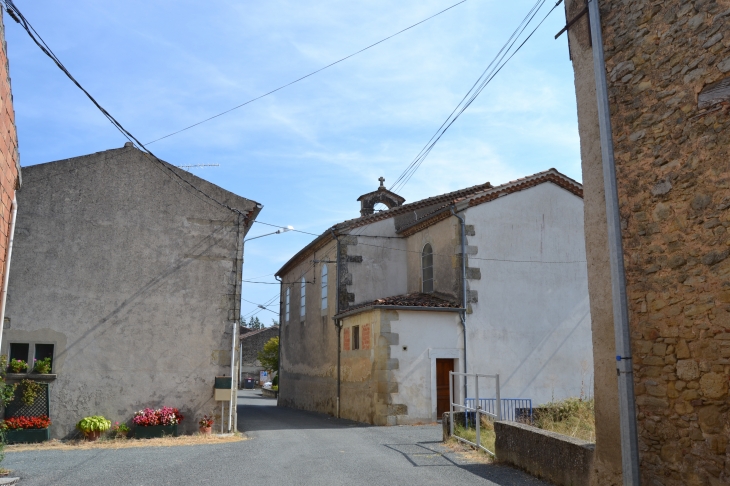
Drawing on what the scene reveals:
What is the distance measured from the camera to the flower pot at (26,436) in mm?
11070

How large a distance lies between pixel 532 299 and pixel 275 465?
1048 centimetres

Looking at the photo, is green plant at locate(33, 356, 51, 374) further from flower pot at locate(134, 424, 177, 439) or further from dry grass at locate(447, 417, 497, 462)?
dry grass at locate(447, 417, 497, 462)

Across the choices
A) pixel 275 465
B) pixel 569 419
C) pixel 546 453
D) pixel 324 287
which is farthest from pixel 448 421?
pixel 324 287

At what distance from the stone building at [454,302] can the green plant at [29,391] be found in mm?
7818

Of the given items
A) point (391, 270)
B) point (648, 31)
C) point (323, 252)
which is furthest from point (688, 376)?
point (323, 252)

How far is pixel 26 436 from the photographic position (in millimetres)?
11227

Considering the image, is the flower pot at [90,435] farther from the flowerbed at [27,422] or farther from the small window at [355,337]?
the small window at [355,337]

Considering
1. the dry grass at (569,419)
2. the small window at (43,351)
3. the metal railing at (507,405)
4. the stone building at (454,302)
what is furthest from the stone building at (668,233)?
the small window at (43,351)

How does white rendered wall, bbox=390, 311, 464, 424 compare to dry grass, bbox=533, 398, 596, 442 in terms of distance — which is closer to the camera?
dry grass, bbox=533, 398, 596, 442

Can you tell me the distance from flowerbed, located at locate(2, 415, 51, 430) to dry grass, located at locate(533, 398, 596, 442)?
9210 millimetres

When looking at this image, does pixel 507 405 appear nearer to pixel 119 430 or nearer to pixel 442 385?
pixel 442 385

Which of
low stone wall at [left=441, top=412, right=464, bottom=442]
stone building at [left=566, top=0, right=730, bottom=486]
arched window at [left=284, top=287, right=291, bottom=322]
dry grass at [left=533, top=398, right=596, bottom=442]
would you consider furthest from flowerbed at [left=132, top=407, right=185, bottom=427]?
arched window at [left=284, top=287, right=291, bottom=322]

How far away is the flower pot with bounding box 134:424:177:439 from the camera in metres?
11.9

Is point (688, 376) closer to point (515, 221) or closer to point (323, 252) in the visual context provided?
point (515, 221)
